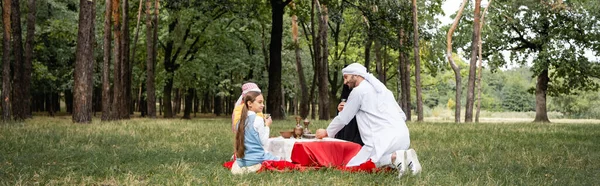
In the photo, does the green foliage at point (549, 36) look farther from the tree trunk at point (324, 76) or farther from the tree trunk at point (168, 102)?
the tree trunk at point (168, 102)

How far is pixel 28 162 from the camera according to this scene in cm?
961

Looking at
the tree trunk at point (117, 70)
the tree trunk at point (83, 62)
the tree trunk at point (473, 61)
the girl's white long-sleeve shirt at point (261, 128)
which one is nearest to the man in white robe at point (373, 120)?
the girl's white long-sleeve shirt at point (261, 128)

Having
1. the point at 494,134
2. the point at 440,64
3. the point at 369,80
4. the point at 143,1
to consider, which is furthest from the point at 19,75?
the point at 440,64

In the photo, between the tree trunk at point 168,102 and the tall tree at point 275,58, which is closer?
the tall tree at point 275,58

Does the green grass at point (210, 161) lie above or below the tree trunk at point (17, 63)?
below

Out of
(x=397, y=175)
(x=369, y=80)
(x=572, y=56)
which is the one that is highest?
(x=572, y=56)

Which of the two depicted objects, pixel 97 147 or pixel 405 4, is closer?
pixel 97 147

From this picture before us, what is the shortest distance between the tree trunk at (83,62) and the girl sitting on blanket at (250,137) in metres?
13.9

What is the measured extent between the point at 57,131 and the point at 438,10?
25.1 metres

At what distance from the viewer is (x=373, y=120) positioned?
28.1ft

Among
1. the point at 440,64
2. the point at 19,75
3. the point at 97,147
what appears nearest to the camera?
the point at 97,147

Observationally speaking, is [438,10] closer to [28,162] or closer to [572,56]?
[572,56]

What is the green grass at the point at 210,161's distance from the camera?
773 centimetres

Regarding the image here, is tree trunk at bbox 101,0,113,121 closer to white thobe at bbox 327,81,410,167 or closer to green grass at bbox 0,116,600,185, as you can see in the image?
green grass at bbox 0,116,600,185
